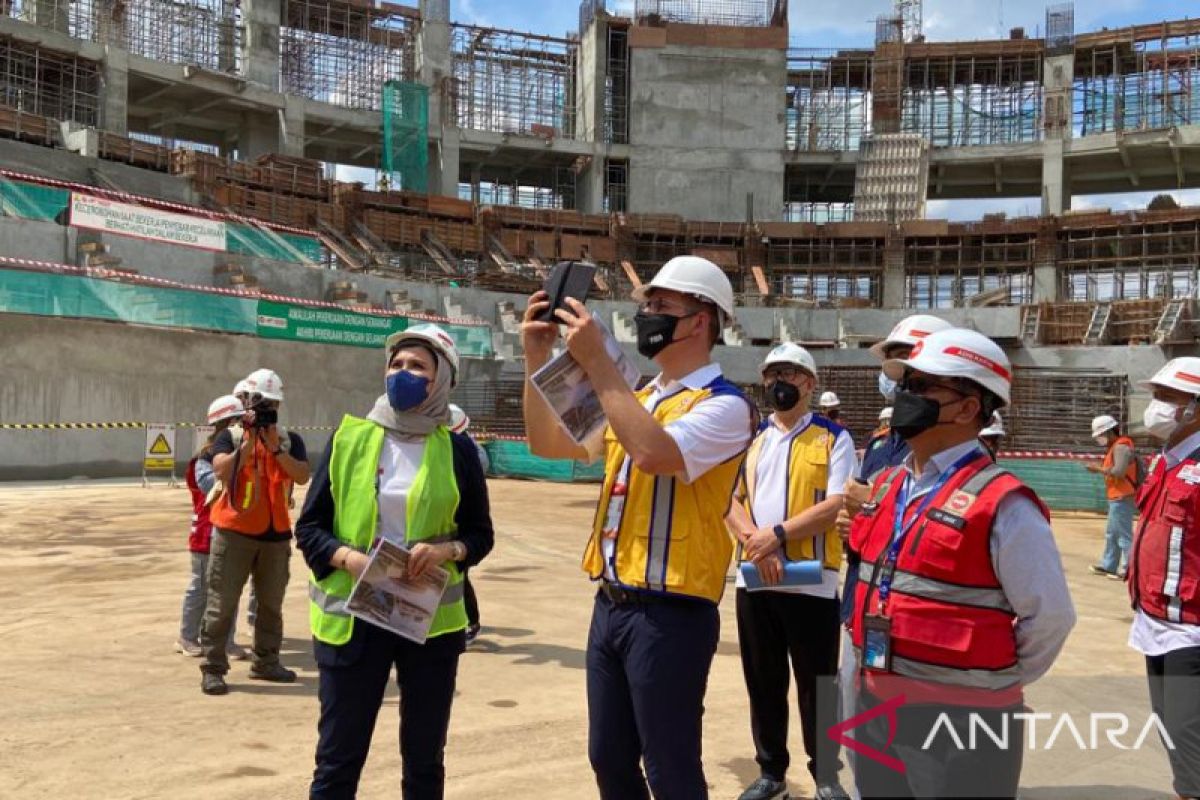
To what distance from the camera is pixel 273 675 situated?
6.27m

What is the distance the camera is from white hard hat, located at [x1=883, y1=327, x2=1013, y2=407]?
266 centimetres

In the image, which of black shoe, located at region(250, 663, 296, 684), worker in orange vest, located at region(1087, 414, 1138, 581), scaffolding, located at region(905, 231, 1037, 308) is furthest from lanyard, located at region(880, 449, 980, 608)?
scaffolding, located at region(905, 231, 1037, 308)

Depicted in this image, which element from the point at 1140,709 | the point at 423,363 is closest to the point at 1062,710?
the point at 1140,709

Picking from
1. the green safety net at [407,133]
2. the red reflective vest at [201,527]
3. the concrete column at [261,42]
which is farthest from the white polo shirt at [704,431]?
the concrete column at [261,42]

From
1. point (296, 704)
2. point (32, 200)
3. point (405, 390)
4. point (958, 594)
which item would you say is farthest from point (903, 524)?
point (32, 200)

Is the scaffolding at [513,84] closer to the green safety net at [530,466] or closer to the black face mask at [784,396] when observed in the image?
the green safety net at [530,466]

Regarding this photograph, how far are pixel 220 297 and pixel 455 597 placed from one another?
21.0m

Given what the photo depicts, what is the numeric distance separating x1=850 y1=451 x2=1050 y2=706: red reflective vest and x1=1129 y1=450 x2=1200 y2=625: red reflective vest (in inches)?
64.7

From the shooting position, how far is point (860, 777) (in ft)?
8.57

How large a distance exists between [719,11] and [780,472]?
4991 centimetres

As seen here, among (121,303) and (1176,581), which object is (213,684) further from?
(121,303)

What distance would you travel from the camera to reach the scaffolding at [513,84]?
4850cm

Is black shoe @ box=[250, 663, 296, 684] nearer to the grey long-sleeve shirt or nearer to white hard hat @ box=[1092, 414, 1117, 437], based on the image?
the grey long-sleeve shirt

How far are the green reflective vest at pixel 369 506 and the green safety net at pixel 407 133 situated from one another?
1668 inches
